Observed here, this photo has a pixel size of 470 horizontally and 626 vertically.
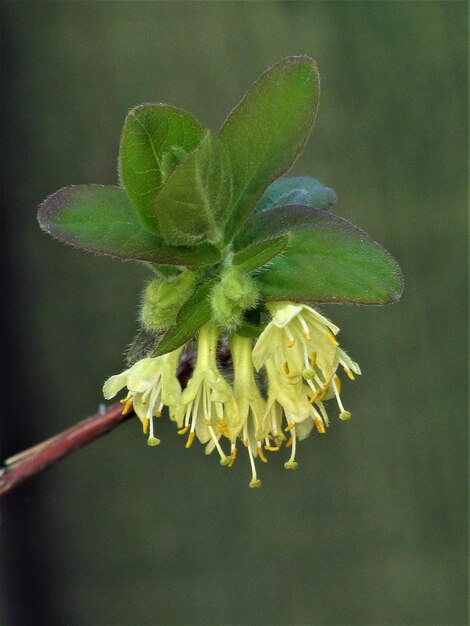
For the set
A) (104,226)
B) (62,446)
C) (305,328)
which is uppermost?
(104,226)

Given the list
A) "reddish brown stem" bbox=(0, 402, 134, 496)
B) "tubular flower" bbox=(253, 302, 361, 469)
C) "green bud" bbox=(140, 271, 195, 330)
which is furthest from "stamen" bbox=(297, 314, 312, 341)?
"reddish brown stem" bbox=(0, 402, 134, 496)

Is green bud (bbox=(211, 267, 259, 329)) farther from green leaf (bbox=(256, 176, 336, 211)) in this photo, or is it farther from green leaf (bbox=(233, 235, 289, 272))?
green leaf (bbox=(256, 176, 336, 211))

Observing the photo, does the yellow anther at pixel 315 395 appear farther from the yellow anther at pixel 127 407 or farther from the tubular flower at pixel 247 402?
the yellow anther at pixel 127 407

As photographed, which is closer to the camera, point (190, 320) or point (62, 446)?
point (190, 320)

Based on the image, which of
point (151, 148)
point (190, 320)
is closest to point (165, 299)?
point (190, 320)

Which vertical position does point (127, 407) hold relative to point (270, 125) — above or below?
below

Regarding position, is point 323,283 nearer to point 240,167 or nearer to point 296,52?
point 240,167

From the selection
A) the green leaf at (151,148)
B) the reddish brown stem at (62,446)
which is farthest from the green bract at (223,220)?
the reddish brown stem at (62,446)

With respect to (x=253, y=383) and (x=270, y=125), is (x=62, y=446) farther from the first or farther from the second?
(x=270, y=125)
